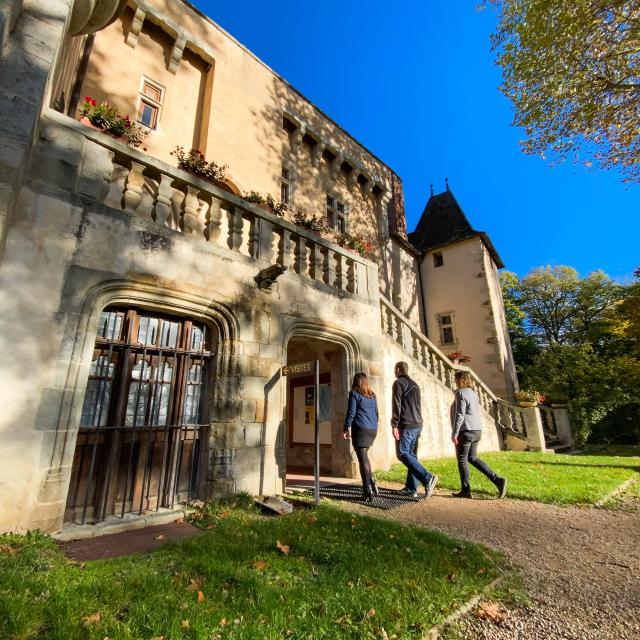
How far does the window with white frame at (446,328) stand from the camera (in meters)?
18.4

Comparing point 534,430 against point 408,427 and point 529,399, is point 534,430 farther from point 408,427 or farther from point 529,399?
point 408,427

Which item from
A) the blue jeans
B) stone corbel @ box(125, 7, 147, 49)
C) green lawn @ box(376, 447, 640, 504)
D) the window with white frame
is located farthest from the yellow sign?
the window with white frame

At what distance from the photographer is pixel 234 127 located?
1100 cm

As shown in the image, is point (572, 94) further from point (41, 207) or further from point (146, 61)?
point (41, 207)

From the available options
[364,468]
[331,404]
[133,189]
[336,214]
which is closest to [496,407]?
[331,404]

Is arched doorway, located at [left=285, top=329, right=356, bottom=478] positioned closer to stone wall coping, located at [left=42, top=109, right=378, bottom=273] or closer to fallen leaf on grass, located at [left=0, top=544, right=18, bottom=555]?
stone wall coping, located at [left=42, top=109, right=378, bottom=273]

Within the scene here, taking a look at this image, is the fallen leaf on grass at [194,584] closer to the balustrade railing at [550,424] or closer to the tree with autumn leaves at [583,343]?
the balustrade railing at [550,424]

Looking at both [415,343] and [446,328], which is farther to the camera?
[446,328]

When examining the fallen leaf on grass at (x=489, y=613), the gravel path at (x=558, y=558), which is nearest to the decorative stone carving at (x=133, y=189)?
the gravel path at (x=558, y=558)

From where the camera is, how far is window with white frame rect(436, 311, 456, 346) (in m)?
18.4

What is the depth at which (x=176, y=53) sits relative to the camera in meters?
10.2

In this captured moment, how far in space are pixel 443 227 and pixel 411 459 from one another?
1789 cm

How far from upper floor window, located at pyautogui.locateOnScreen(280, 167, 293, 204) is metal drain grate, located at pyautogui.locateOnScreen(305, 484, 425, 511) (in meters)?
9.60

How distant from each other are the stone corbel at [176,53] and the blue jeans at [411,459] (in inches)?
443
